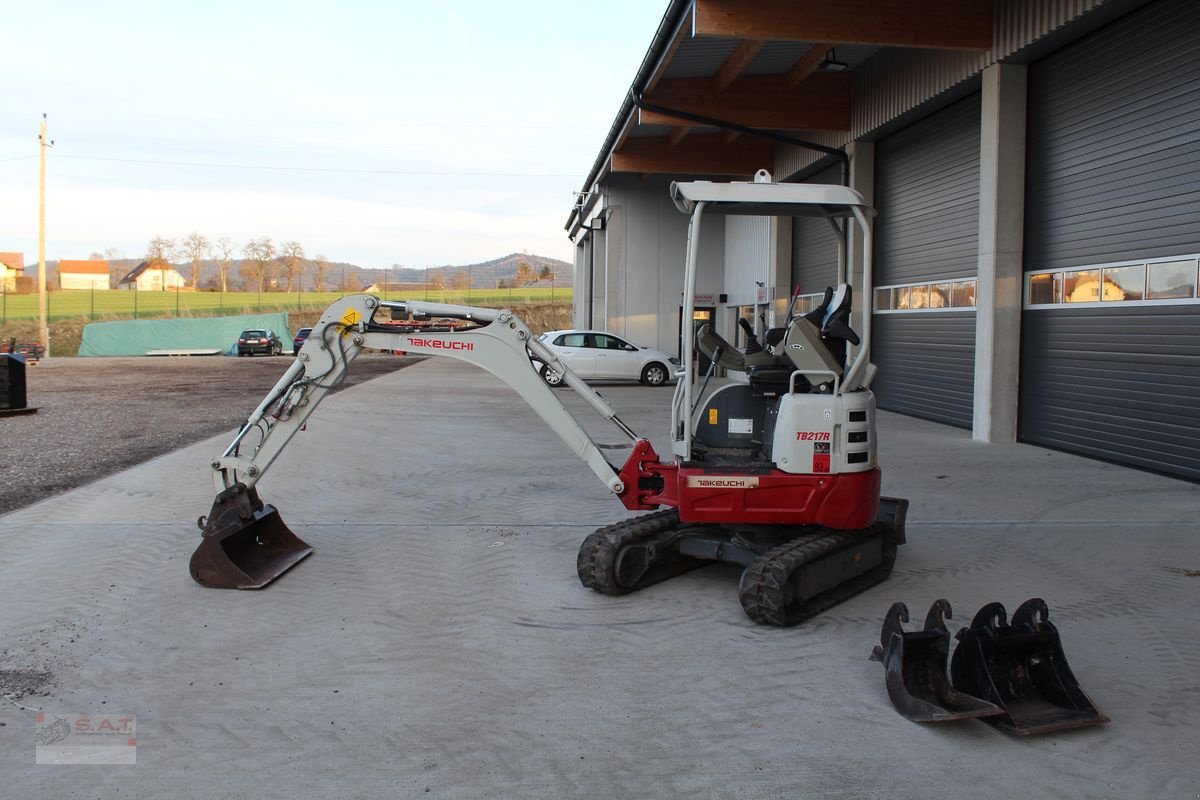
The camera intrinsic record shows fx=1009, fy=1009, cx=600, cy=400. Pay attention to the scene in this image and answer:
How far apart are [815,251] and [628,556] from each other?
16659mm

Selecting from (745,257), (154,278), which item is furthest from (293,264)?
(745,257)

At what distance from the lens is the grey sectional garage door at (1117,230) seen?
10.7 meters

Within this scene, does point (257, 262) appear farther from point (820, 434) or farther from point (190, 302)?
point (820, 434)

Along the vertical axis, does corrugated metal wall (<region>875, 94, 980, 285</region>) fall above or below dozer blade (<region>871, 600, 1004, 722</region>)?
above

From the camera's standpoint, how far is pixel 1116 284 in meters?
11.8

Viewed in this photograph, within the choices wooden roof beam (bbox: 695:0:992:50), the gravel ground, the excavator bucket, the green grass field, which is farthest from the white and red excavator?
the green grass field

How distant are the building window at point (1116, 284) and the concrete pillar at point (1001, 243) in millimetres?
383

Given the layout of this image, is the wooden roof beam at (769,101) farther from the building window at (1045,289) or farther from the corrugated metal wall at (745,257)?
the building window at (1045,289)

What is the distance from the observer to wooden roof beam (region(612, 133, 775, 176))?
24.2 m

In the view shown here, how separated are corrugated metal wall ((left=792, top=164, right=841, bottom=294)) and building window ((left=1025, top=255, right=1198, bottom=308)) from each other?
22.3 feet

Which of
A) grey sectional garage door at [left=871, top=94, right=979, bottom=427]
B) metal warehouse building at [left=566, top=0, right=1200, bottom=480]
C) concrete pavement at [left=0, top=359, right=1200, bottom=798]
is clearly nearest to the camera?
concrete pavement at [left=0, top=359, right=1200, bottom=798]

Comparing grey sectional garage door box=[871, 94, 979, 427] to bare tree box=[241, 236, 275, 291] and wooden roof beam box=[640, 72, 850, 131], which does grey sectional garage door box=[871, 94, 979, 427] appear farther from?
bare tree box=[241, 236, 275, 291]

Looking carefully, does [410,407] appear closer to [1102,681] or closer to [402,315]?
[402,315]

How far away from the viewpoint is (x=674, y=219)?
110ft
